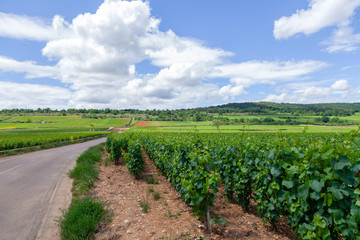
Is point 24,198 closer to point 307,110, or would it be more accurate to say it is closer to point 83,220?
point 83,220

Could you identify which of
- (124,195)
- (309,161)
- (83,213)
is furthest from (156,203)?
(309,161)

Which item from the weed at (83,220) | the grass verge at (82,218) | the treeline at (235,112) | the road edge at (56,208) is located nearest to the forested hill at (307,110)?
the treeline at (235,112)

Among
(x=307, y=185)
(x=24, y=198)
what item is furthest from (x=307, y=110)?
(x=24, y=198)

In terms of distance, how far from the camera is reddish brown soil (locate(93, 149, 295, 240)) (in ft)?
15.3

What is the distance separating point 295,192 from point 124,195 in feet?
20.3

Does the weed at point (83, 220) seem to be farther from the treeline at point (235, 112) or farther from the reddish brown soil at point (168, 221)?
the treeline at point (235, 112)

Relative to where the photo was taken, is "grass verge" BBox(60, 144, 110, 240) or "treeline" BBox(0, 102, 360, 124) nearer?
"grass verge" BBox(60, 144, 110, 240)

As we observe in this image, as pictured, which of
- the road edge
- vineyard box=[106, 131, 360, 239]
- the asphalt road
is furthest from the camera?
the asphalt road

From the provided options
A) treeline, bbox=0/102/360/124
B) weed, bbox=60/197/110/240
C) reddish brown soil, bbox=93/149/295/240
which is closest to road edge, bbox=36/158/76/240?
weed, bbox=60/197/110/240

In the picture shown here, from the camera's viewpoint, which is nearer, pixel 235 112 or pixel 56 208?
pixel 56 208

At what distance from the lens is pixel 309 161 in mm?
3668

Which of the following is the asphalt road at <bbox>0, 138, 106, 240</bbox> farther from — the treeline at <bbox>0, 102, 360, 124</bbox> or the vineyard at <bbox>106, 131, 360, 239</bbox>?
the treeline at <bbox>0, 102, 360, 124</bbox>

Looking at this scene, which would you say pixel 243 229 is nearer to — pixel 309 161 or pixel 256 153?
pixel 256 153

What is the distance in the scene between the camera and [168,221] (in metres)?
5.34
